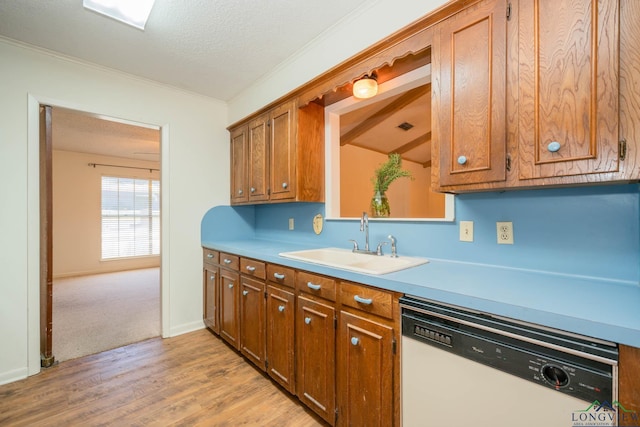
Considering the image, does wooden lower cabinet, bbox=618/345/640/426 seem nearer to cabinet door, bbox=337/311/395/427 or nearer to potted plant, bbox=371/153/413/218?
cabinet door, bbox=337/311/395/427

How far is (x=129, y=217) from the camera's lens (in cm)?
638

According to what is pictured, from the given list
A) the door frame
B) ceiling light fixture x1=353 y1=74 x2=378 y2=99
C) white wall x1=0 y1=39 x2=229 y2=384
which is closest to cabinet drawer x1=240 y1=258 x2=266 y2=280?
white wall x1=0 y1=39 x2=229 y2=384

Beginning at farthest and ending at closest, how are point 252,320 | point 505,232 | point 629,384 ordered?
1. point 252,320
2. point 505,232
3. point 629,384

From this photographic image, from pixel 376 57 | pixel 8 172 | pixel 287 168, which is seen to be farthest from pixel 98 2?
pixel 376 57

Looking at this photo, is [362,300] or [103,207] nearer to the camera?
[362,300]

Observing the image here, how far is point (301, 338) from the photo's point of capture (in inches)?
67.8

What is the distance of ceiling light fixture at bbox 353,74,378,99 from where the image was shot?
1961mm

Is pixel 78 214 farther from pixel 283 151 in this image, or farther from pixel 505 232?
pixel 505 232

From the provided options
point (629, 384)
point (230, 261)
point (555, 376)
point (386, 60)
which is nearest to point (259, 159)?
point (230, 261)

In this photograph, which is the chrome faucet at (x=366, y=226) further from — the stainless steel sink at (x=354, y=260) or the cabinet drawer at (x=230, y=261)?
the cabinet drawer at (x=230, y=261)

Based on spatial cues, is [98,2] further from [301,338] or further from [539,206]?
[539,206]

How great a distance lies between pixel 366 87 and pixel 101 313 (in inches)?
156

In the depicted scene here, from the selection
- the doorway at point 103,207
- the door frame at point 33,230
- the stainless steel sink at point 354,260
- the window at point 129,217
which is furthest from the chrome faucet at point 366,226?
the window at point 129,217

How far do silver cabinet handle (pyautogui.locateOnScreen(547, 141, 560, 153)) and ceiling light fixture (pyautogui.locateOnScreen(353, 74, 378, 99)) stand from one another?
3.96ft
